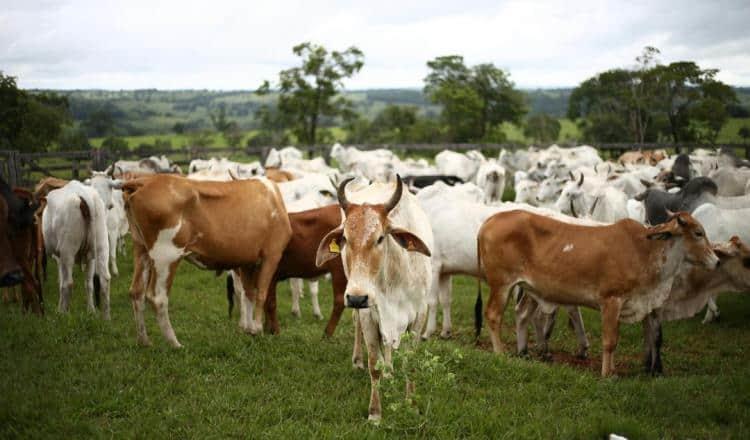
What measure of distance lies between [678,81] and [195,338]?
4175cm

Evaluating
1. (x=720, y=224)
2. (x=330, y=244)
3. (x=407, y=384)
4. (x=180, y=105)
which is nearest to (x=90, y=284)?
(x=330, y=244)

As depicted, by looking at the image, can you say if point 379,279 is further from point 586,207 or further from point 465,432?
point 586,207

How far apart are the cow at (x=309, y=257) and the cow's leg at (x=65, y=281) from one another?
3.14 meters

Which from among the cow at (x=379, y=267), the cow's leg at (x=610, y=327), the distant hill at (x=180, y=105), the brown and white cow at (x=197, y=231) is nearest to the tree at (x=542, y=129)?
the distant hill at (x=180, y=105)

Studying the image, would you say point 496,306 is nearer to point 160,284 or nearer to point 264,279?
point 264,279

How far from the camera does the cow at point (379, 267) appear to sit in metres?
5.54

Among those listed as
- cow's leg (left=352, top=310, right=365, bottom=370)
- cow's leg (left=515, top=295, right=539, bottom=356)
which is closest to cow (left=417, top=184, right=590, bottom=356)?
cow's leg (left=515, top=295, right=539, bottom=356)

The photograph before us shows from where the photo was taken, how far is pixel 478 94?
50.3 m

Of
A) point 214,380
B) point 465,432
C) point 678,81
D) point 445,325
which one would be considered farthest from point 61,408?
point 678,81

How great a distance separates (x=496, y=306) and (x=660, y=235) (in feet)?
7.06

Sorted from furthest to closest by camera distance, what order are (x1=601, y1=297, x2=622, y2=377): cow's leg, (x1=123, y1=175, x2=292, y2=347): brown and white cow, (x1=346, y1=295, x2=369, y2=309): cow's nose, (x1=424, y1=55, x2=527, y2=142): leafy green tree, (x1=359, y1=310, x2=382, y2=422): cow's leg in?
(x1=424, y1=55, x2=527, y2=142): leafy green tree
(x1=601, y1=297, x2=622, y2=377): cow's leg
(x1=123, y1=175, x2=292, y2=347): brown and white cow
(x1=359, y1=310, x2=382, y2=422): cow's leg
(x1=346, y1=295, x2=369, y2=309): cow's nose

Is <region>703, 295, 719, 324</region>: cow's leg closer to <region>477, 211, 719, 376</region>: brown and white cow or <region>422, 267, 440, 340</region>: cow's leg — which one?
<region>477, 211, 719, 376</region>: brown and white cow

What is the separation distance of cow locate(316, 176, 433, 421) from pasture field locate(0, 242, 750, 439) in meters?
0.33

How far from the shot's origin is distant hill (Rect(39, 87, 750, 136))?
175 ft
